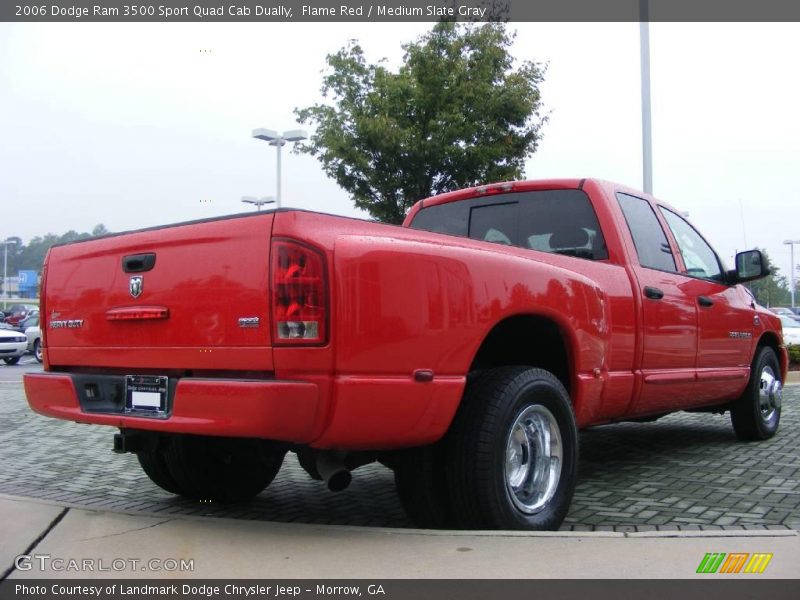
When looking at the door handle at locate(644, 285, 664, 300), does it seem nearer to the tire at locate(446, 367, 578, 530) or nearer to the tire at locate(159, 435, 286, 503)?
the tire at locate(446, 367, 578, 530)

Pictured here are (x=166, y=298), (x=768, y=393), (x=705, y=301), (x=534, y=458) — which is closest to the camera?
(x=166, y=298)

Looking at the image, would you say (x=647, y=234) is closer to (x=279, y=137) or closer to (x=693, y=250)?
(x=693, y=250)

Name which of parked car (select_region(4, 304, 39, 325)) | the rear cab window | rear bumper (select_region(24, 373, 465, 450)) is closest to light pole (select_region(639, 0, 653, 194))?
the rear cab window

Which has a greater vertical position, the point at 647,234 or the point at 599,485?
the point at 647,234

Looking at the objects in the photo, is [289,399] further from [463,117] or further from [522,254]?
[463,117]

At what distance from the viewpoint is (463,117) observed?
15.1 meters

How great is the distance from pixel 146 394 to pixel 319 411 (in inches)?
35.0

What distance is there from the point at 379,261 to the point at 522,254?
105cm

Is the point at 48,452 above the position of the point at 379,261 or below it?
below

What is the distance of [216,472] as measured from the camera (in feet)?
15.3

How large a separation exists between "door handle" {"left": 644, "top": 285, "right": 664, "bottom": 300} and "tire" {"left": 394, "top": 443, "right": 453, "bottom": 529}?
1978 millimetres

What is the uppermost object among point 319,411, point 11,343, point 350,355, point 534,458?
point 350,355

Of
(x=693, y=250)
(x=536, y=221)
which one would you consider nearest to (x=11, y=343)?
(x=536, y=221)
